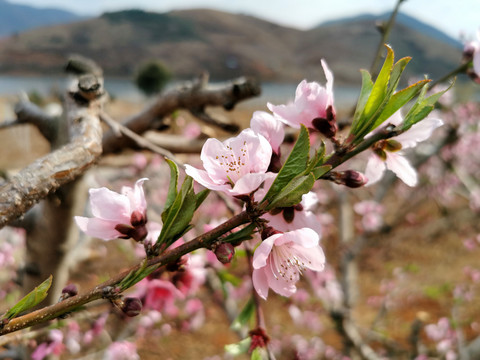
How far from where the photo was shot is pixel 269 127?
51cm

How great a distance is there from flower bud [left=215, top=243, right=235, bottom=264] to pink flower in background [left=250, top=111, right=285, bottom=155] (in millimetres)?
168

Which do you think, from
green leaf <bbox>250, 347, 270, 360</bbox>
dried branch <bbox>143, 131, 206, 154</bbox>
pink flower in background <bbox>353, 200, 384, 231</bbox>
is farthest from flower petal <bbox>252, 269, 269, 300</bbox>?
pink flower in background <bbox>353, 200, 384, 231</bbox>

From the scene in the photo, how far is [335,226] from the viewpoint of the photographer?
788 cm

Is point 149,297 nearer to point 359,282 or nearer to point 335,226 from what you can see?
point 359,282

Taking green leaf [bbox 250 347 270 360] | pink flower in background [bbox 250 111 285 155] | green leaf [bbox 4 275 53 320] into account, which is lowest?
green leaf [bbox 250 347 270 360]

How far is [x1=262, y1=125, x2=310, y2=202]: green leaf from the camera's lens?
15.0 inches

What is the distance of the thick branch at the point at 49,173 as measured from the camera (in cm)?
44

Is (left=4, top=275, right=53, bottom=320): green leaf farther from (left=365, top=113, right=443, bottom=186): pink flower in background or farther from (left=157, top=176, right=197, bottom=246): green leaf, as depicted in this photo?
(left=365, top=113, right=443, bottom=186): pink flower in background

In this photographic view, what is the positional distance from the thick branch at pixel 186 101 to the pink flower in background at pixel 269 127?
0.53 metres

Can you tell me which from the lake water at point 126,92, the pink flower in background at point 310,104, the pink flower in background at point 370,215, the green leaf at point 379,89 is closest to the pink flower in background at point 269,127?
the pink flower in background at point 310,104

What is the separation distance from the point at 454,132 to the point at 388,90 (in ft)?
10.0

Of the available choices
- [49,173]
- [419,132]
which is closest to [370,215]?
[419,132]

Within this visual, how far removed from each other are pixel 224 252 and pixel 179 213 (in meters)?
0.07

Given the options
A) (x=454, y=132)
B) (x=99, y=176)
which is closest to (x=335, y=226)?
(x=454, y=132)
